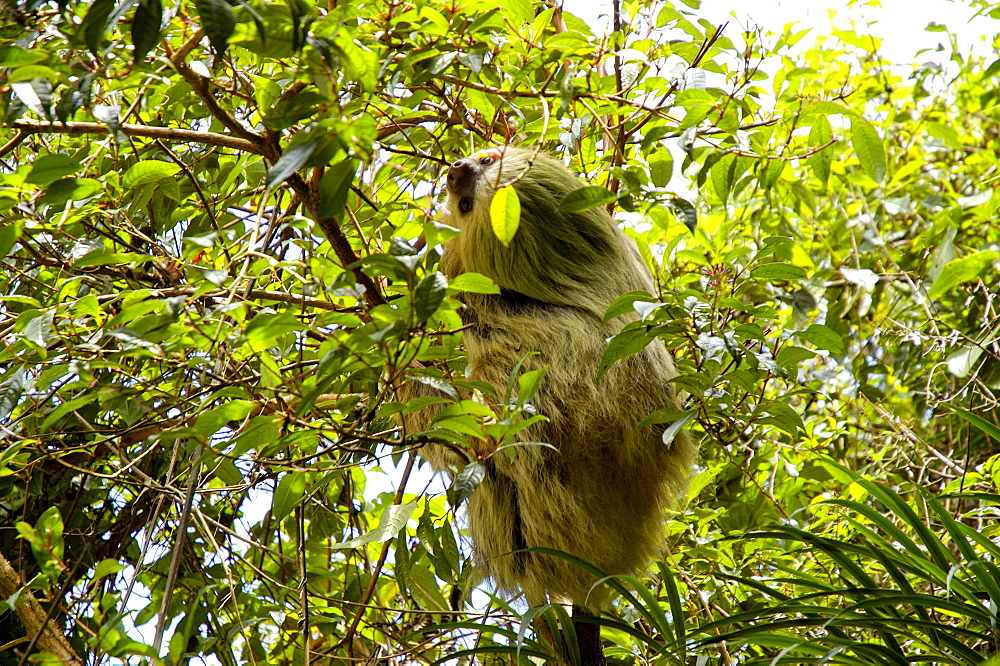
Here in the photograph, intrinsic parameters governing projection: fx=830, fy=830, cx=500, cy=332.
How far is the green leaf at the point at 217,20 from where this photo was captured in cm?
130

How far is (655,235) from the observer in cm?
323

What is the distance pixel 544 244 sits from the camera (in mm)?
2885

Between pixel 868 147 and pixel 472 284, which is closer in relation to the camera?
pixel 472 284

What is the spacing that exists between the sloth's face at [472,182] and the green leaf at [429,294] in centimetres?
125

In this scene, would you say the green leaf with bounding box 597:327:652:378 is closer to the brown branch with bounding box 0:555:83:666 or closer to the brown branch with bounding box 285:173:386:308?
the brown branch with bounding box 285:173:386:308

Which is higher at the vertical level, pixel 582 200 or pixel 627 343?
pixel 582 200

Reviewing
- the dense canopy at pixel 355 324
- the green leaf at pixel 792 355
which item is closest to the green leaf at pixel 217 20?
the dense canopy at pixel 355 324

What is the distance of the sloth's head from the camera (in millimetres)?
2818

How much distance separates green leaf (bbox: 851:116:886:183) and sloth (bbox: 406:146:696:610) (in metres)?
0.83

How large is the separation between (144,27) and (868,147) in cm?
184

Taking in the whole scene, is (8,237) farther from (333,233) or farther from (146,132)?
(333,233)

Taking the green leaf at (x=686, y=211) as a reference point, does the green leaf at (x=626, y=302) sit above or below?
below

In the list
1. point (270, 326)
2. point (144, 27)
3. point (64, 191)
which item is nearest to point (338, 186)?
point (270, 326)

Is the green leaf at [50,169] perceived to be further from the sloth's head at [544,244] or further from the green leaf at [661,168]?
the green leaf at [661,168]
